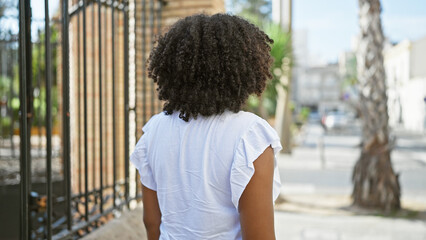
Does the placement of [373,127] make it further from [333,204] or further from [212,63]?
[212,63]

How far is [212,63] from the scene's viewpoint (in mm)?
1502

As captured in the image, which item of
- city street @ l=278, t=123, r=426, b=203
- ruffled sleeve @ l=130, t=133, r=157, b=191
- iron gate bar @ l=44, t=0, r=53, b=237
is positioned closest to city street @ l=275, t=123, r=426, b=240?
city street @ l=278, t=123, r=426, b=203

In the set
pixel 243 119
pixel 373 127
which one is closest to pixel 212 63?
pixel 243 119

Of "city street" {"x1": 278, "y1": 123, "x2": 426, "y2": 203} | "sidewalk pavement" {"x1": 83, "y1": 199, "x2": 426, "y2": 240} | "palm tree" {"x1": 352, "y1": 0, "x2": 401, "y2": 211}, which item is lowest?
"city street" {"x1": 278, "y1": 123, "x2": 426, "y2": 203}

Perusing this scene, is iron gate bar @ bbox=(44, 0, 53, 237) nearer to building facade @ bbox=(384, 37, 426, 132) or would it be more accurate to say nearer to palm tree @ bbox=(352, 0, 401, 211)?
palm tree @ bbox=(352, 0, 401, 211)

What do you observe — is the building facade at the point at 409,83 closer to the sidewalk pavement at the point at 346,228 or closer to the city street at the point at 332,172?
the city street at the point at 332,172

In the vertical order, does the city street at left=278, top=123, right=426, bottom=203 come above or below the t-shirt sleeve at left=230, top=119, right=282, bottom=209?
below

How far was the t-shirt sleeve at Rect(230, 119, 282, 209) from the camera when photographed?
1.39 metres

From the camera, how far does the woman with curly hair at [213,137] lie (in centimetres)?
142

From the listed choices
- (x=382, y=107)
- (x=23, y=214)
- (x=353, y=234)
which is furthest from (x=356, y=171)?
(x=23, y=214)

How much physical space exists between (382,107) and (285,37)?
188 cm

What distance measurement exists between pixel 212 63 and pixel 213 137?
0.25 metres

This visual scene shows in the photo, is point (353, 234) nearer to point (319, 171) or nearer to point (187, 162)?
point (187, 162)

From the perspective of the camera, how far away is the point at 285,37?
7238 millimetres
